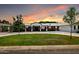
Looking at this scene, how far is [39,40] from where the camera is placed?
6.72 meters

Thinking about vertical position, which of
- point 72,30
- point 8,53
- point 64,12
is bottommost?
point 8,53

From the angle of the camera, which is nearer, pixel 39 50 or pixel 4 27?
pixel 39 50

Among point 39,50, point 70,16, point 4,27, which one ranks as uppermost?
point 70,16

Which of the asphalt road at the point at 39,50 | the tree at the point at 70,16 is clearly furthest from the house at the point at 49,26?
the asphalt road at the point at 39,50

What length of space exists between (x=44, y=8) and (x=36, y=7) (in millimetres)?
215

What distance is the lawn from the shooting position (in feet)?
22.0

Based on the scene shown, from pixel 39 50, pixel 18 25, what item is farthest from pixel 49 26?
pixel 18 25

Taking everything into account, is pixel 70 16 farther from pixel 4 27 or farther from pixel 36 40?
pixel 4 27

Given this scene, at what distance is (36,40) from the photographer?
22.1 feet

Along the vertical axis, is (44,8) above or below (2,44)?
above

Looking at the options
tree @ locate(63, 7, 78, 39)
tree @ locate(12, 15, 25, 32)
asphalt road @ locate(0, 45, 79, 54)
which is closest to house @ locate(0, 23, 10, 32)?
tree @ locate(12, 15, 25, 32)

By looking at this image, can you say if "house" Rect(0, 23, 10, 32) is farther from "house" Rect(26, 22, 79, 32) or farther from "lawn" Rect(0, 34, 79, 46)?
"house" Rect(26, 22, 79, 32)

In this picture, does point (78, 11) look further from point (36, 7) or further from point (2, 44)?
point (2, 44)
